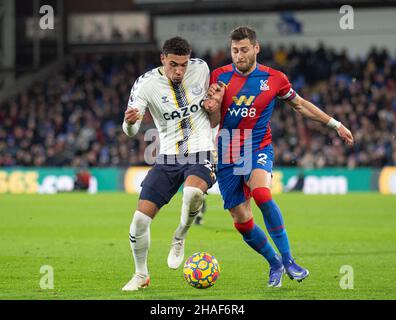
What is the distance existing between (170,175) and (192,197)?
1.08 ft

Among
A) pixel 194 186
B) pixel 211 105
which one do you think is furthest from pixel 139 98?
pixel 194 186

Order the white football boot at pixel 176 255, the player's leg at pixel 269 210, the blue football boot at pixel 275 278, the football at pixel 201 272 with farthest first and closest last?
the white football boot at pixel 176 255
the blue football boot at pixel 275 278
the player's leg at pixel 269 210
the football at pixel 201 272

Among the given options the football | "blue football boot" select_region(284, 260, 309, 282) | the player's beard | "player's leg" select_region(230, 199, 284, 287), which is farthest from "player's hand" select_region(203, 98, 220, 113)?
"blue football boot" select_region(284, 260, 309, 282)

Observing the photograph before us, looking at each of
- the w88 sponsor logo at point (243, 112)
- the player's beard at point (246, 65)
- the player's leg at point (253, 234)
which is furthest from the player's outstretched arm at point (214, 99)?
the player's leg at point (253, 234)

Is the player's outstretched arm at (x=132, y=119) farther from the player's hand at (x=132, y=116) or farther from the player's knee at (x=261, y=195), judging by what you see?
the player's knee at (x=261, y=195)

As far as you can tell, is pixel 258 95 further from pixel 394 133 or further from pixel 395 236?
pixel 394 133

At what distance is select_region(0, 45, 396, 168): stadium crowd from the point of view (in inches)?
1148

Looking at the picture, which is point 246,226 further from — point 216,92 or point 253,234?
point 216,92

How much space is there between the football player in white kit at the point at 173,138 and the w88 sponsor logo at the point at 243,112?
0.30 m

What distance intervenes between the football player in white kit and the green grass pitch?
2.23ft

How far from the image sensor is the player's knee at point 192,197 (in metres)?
8.37

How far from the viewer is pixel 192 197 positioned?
8406mm

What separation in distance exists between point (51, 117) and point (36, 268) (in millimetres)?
24225

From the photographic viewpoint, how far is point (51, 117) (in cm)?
3388
